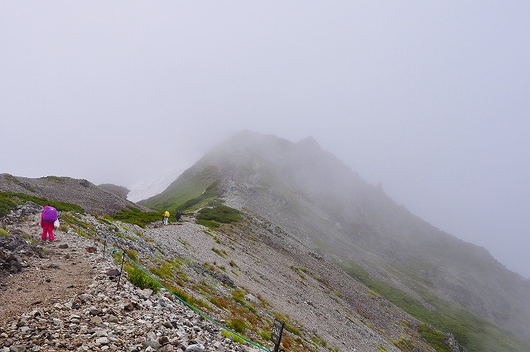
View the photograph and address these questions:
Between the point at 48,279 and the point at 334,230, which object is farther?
the point at 334,230

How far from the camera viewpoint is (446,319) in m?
122

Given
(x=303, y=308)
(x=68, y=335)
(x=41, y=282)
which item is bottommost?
(x=303, y=308)

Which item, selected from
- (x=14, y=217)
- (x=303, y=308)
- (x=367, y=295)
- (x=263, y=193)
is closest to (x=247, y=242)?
(x=303, y=308)

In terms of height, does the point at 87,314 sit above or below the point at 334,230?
below

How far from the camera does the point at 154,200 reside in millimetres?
149250

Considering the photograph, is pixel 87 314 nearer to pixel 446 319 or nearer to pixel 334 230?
pixel 446 319

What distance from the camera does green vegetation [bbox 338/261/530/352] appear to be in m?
111

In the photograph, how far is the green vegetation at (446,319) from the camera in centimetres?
11125

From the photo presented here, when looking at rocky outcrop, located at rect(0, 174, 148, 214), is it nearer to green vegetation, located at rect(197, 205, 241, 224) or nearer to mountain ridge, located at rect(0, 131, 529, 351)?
mountain ridge, located at rect(0, 131, 529, 351)

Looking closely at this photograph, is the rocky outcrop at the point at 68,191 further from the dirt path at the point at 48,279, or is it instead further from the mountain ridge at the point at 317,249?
the dirt path at the point at 48,279

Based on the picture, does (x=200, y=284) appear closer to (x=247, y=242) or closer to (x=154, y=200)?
(x=247, y=242)

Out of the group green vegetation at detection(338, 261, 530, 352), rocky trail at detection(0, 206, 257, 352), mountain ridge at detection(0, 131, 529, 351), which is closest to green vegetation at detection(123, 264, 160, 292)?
rocky trail at detection(0, 206, 257, 352)

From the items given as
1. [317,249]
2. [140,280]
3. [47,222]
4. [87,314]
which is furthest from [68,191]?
[317,249]

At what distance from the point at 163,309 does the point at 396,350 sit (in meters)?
53.9
